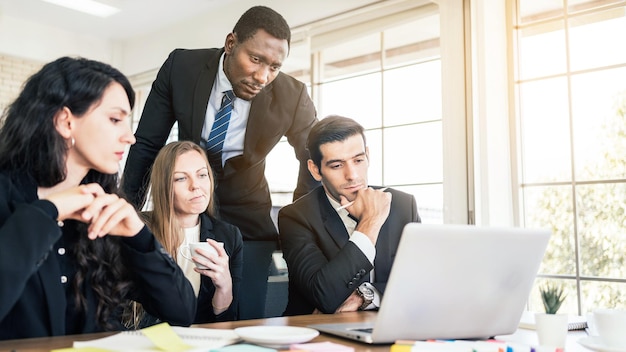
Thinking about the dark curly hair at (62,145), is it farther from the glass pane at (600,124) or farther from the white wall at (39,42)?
the glass pane at (600,124)

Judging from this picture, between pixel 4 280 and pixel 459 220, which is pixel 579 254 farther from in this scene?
pixel 4 280

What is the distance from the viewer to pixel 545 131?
294 centimetres

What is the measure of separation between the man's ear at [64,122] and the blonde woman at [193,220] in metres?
0.72

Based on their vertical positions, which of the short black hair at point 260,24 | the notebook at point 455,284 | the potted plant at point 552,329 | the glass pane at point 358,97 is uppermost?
the short black hair at point 260,24

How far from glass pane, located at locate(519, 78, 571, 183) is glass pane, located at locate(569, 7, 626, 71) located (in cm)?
14

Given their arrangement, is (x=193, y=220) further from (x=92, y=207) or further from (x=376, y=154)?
(x=376, y=154)

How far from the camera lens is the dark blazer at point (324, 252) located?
1886mm

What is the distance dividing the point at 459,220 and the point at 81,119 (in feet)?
6.46

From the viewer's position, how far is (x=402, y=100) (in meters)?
3.14

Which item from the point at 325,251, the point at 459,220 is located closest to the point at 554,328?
the point at 325,251

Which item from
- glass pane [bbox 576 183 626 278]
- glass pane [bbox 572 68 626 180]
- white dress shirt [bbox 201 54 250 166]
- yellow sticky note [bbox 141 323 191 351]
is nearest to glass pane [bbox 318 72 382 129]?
white dress shirt [bbox 201 54 250 166]

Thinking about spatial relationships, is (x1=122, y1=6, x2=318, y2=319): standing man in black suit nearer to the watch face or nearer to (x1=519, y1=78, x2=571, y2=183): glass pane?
the watch face

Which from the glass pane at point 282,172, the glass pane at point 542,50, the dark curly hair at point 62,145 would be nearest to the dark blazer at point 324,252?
the glass pane at point 282,172

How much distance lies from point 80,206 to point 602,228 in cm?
236
